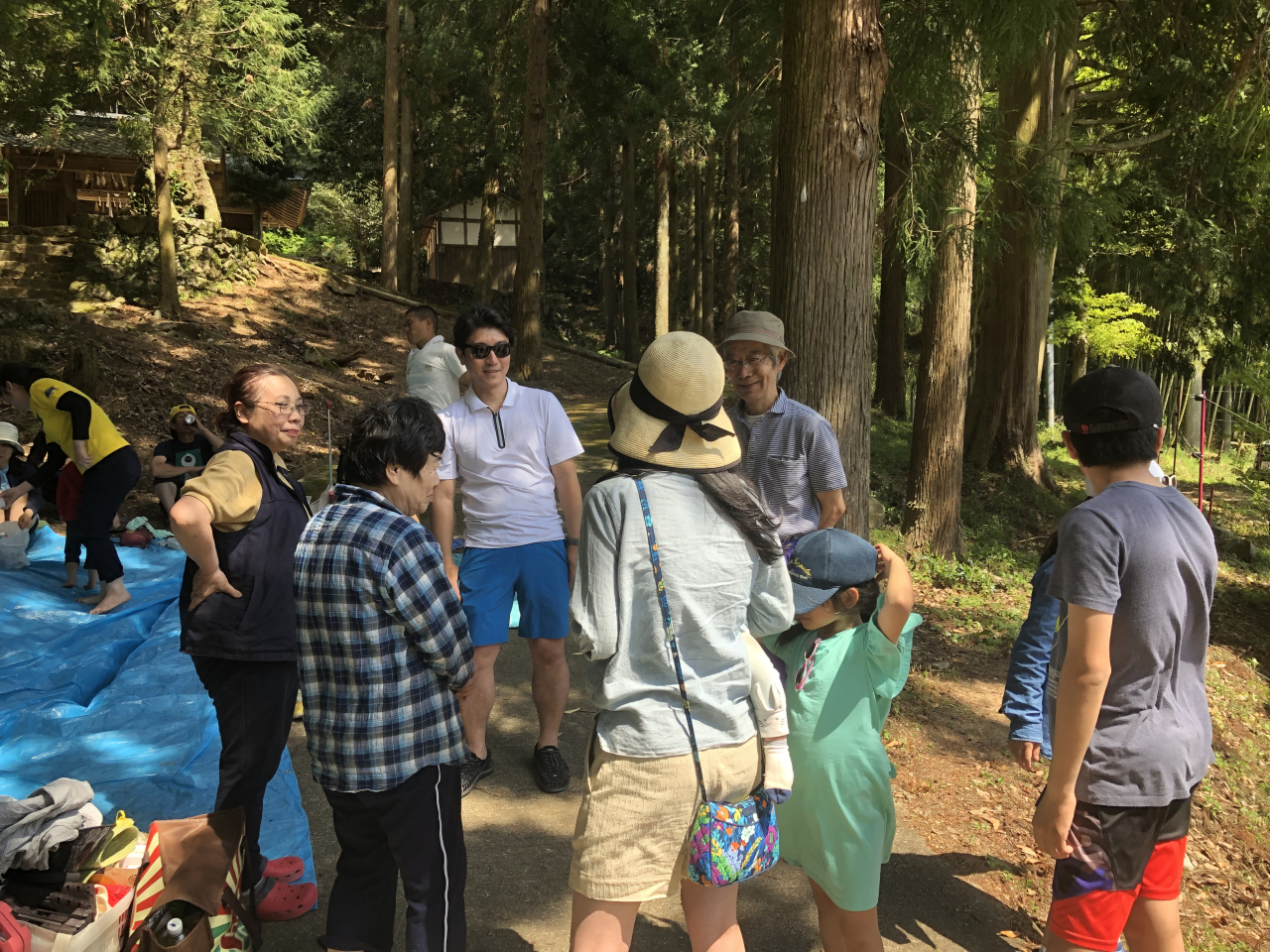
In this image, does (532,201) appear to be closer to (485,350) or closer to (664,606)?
(485,350)

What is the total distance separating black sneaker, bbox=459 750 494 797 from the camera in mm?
4459

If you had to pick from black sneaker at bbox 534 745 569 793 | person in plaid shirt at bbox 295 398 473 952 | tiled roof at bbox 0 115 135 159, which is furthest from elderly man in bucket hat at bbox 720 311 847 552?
tiled roof at bbox 0 115 135 159

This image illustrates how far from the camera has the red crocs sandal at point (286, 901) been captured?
3.38 m

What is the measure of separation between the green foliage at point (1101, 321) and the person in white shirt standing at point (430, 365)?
12975 mm

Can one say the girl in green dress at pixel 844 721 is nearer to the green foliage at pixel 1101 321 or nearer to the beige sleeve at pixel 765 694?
the beige sleeve at pixel 765 694

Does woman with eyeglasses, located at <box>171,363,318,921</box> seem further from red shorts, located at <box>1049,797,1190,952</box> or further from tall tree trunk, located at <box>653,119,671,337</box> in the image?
tall tree trunk, located at <box>653,119,671,337</box>

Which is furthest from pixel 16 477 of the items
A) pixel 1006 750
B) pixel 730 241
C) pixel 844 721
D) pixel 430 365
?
pixel 730 241

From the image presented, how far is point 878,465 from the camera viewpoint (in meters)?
14.3

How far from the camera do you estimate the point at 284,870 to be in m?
3.55

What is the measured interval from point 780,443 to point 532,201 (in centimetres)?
1404

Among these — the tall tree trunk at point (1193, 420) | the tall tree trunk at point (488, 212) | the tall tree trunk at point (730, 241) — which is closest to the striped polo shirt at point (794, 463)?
the tall tree trunk at point (730, 241)

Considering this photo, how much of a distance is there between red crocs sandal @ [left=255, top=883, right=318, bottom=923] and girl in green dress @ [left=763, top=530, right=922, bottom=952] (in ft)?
5.54

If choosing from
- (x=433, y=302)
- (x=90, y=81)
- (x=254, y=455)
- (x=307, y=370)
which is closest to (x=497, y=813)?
(x=254, y=455)

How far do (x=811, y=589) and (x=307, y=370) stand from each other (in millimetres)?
15431
